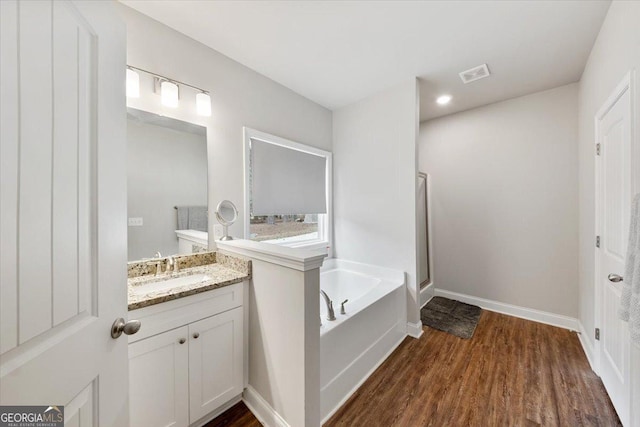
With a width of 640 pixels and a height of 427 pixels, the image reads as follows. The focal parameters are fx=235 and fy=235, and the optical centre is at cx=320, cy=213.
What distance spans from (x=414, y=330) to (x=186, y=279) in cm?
220

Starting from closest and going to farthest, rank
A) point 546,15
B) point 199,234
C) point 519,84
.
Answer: point 546,15
point 199,234
point 519,84

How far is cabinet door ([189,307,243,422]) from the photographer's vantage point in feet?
4.50

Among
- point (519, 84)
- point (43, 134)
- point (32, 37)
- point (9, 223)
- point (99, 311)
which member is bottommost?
point (99, 311)

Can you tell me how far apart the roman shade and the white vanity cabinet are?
3.53 feet

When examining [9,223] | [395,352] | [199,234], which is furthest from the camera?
[395,352]

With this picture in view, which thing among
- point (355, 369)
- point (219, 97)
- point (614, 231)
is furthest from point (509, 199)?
point (219, 97)

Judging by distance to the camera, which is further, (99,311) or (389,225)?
(389,225)

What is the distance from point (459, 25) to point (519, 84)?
134 cm

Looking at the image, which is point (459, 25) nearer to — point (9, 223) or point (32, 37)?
point (32, 37)

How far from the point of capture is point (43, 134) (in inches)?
22.0

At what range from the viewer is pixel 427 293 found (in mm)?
3234

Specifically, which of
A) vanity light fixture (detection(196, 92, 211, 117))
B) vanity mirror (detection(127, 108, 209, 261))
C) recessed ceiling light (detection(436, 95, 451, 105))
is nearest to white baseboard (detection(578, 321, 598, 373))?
recessed ceiling light (detection(436, 95, 451, 105))

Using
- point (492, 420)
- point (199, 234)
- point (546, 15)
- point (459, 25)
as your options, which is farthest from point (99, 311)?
point (546, 15)

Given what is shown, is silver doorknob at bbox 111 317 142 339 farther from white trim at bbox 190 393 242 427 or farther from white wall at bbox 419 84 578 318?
white wall at bbox 419 84 578 318
